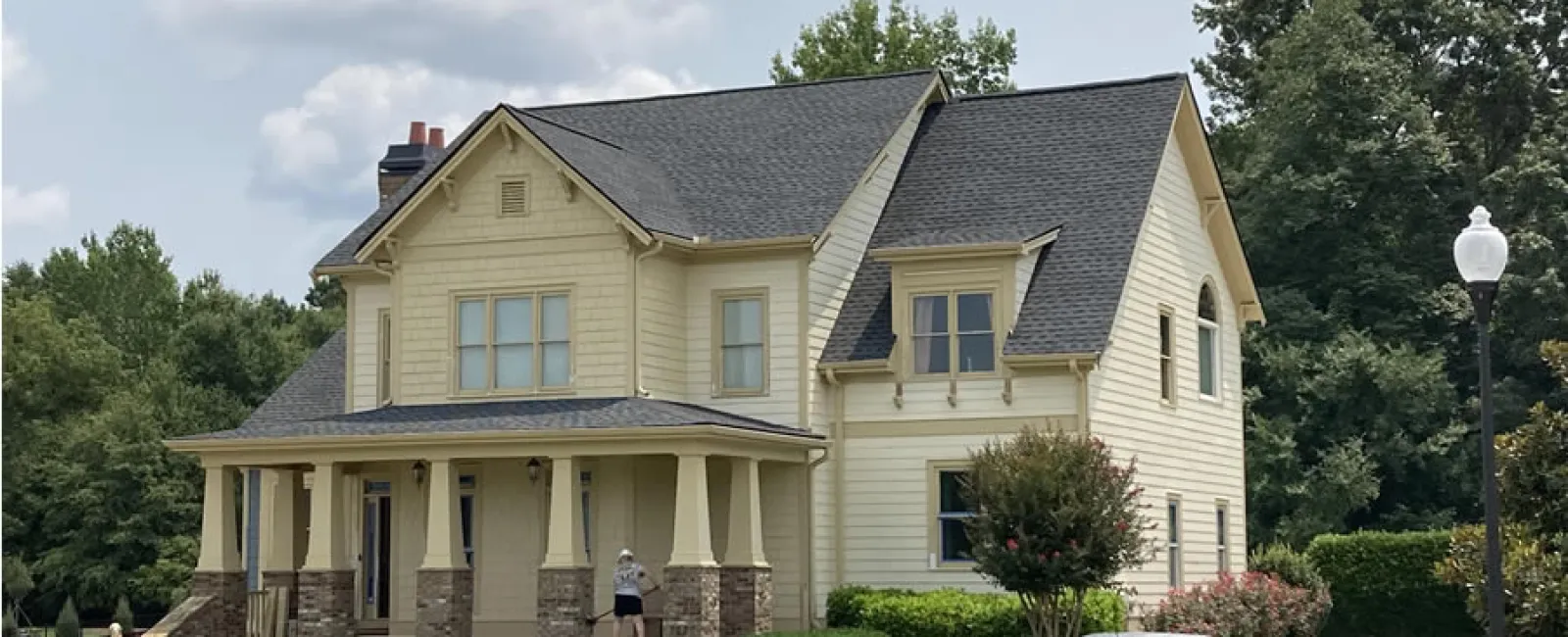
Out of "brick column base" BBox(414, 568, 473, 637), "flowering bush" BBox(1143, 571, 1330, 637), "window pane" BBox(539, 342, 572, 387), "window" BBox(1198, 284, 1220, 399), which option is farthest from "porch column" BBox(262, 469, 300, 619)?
"window" BBox(1198, 284, 1220, 399)

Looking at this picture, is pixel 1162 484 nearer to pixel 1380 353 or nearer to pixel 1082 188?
pixel 1082 188

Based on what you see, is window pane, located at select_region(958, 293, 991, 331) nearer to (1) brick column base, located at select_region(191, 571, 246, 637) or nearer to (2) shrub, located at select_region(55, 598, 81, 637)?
(1) brick column base, located at select_region(191, 571, 246, 637)


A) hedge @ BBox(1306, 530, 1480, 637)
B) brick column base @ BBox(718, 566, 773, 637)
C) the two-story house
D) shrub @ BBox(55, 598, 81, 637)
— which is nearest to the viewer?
brick column base @ BBox(718, 566, 773, 637)

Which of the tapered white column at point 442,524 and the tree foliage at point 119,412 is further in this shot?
the tree foliage at point 119,412

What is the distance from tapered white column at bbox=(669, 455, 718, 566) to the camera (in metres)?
27.8

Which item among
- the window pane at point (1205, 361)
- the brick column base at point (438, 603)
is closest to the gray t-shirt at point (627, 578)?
the brick column base at point (438, 603)

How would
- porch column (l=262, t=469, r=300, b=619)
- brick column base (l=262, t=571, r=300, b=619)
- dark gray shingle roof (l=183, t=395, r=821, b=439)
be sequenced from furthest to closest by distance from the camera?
brick column base (l=262, t=571, r=300, b=619) < porch column (l=262, t=469, r=300, b=619) < dark gray shingle roof (l=183, t=395, r=821, b=439)

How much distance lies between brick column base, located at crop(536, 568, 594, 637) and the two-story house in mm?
29

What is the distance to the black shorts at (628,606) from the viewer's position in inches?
1090

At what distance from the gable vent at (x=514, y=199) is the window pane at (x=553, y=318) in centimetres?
137

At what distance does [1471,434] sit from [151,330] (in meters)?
43.7

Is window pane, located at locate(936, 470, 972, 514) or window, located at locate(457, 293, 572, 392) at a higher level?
window, located at locate(457, 293, 572, 392)

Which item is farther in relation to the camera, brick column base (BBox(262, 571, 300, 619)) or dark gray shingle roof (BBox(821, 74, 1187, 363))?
brick column base (BBox(262, 571, 300, 619))

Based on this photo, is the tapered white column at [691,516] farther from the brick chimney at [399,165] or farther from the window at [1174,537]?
the brick chimney at [399,165]
